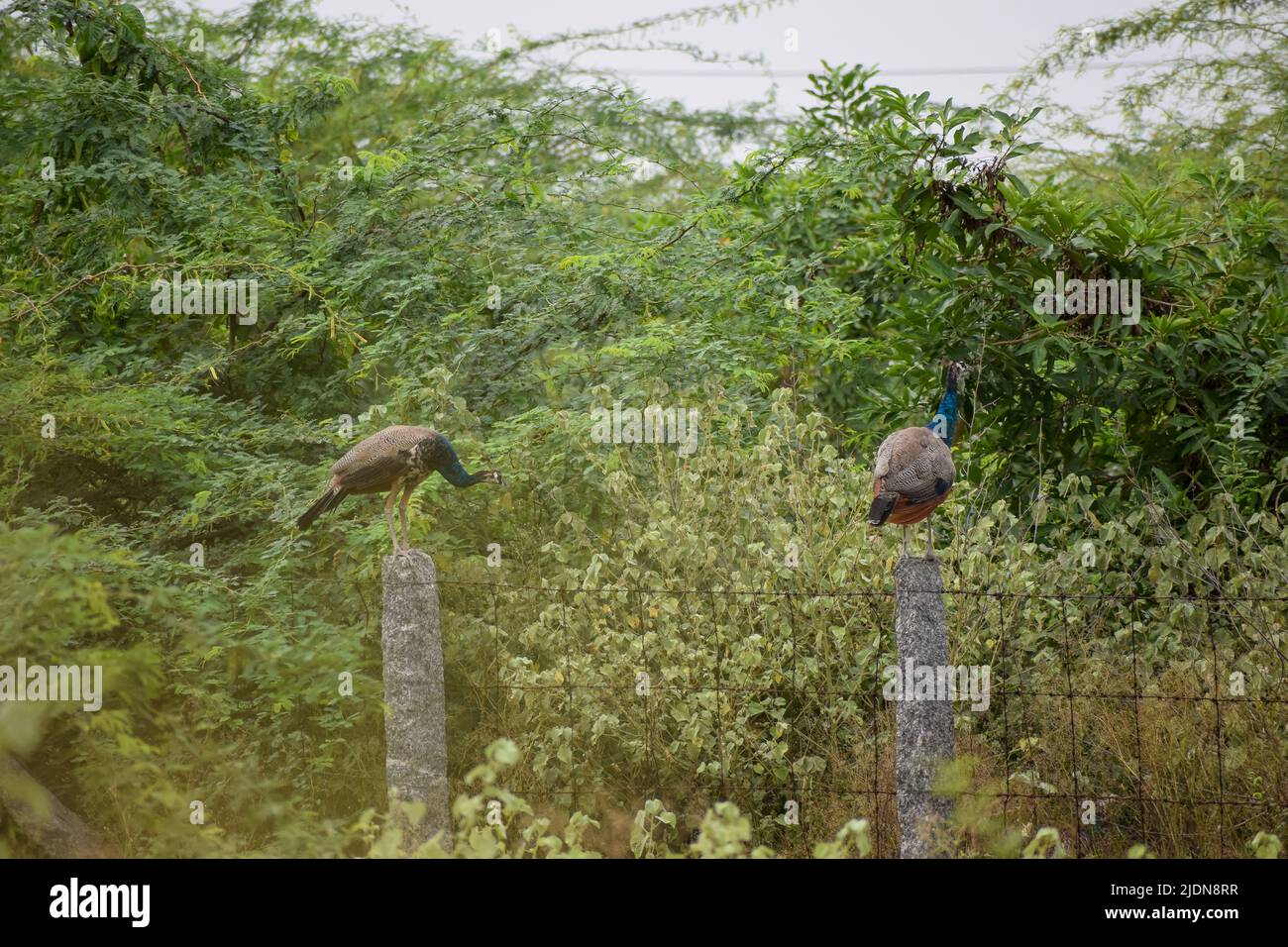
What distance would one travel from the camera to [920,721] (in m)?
4.25

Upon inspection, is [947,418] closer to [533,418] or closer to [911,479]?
[911,479]

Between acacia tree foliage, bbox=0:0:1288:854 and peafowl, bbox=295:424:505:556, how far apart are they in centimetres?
62

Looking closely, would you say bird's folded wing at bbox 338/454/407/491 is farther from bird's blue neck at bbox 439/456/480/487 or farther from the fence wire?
the fence wire

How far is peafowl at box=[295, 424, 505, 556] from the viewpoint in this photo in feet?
15.4

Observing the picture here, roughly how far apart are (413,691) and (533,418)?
2578 millimetres

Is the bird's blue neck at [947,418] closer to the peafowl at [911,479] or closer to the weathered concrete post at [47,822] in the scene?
the peafowl at [911,479]

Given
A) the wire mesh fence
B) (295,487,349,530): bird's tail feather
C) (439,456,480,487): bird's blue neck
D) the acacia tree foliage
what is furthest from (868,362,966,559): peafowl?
(295,487,349,530): bird's tail feather

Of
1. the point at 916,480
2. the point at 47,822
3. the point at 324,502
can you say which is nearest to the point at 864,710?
the point at 916,480

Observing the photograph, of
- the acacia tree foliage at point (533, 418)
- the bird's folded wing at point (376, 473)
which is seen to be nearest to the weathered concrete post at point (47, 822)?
the acacia tree foliage at point (533, 418)

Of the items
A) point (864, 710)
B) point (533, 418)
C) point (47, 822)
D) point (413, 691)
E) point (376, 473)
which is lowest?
point (47, 822)

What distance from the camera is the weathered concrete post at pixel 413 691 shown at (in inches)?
171

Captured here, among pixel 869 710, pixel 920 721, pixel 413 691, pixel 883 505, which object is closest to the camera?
pixel 920 721

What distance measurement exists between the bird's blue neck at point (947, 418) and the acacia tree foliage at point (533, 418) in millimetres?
815

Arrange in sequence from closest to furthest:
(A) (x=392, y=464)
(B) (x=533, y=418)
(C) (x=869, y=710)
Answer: (A) (x=392, y=464) < (C) (x=869, y=710) < (B) (x=533, y=418)
